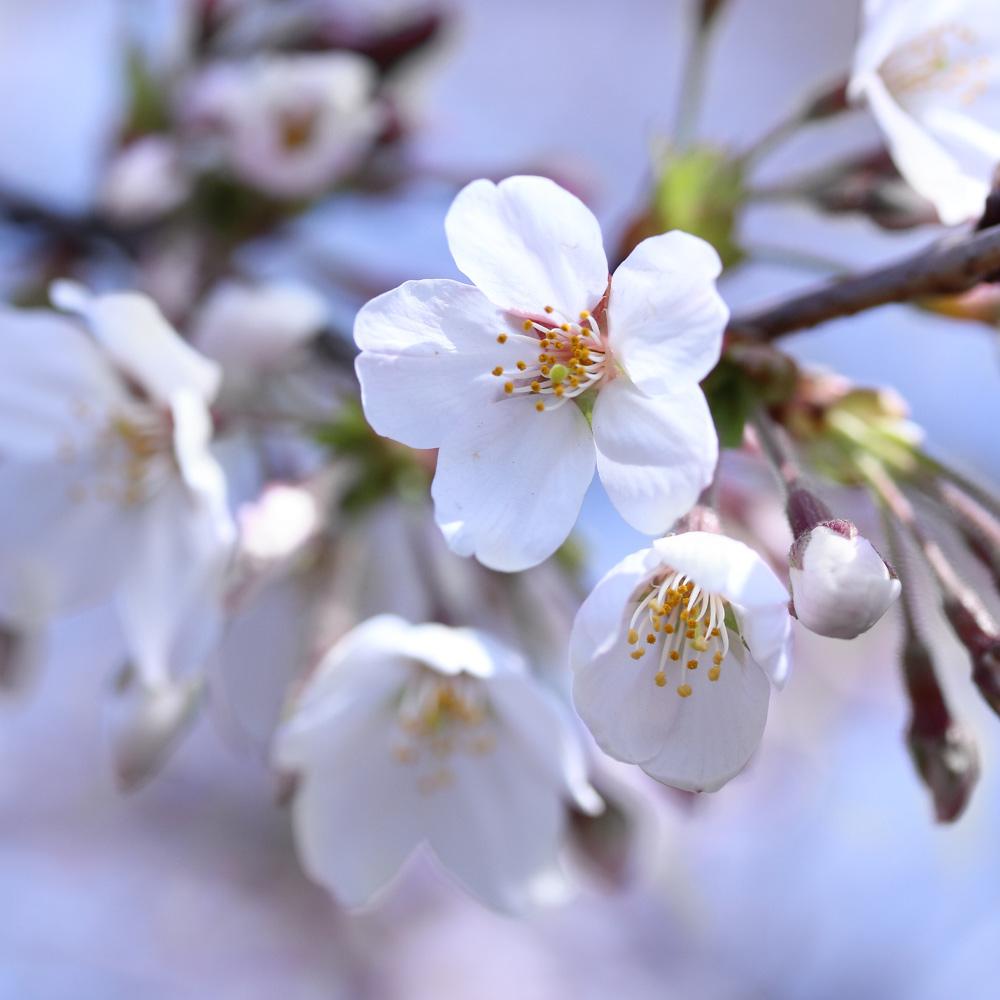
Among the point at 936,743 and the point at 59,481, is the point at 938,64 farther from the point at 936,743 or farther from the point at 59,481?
the point at 59,481

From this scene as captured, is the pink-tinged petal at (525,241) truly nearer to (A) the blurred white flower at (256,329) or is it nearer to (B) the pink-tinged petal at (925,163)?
(B) the pink-tinged petal at (925,163)

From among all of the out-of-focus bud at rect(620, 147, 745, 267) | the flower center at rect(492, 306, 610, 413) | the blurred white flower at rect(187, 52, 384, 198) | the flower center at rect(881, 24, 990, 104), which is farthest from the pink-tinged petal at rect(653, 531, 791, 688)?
the blurred white flower at rect(187, 52, 384, 198)

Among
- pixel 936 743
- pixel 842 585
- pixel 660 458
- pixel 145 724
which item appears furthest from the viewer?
pixel 145 724

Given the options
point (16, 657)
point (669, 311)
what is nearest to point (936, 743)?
point (669, 311)

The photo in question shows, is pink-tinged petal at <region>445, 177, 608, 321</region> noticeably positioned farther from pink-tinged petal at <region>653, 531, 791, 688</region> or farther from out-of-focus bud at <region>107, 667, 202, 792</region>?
out-of-focus bud at <region>107, 667, 202, 792</region>

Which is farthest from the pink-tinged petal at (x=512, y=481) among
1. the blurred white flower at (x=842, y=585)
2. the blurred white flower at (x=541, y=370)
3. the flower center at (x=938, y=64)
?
the flower center at (x=938, y=64)

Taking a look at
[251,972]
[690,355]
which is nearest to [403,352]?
[690,355]

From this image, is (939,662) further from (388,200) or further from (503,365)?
(388,200)
